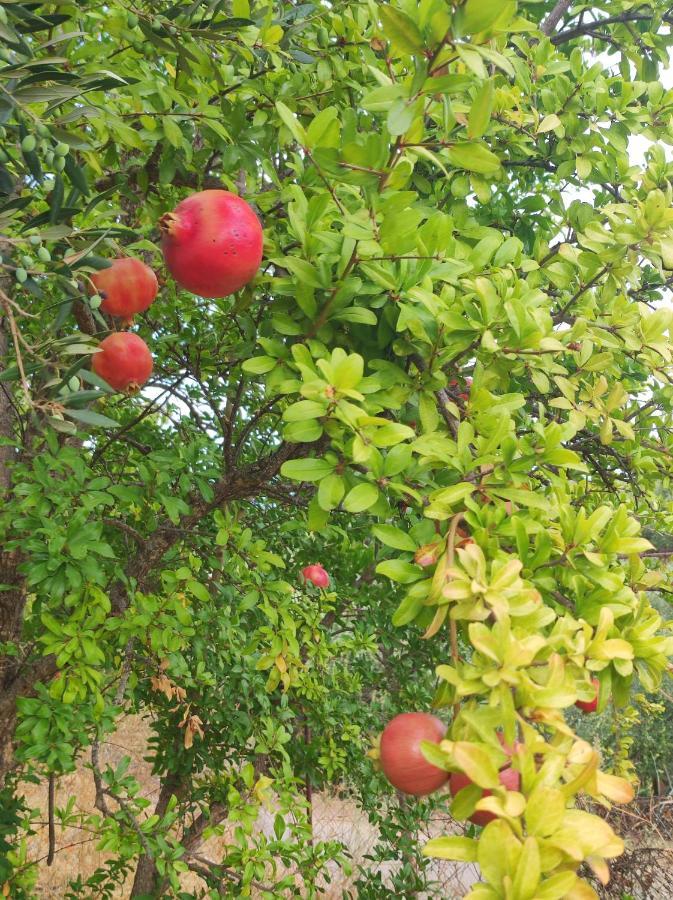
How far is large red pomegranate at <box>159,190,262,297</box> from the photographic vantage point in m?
1.19

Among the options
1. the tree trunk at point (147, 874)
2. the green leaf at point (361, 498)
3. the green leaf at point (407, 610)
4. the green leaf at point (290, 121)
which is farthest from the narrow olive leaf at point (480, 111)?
the tree trunk at point (147, 874)

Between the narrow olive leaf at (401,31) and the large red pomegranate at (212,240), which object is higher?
the narrow olive leaf at (401,31)

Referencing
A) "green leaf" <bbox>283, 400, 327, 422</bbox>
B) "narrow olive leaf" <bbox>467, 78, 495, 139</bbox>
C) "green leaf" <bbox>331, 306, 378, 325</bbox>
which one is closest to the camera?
"narrow olive leaf" <bbox>467, 78, 495, 139</bbox>

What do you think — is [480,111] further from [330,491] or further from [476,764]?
[476,764]

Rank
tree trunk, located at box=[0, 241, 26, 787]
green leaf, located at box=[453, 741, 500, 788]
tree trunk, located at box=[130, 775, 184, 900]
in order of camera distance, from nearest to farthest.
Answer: green leaf, located at box=[453, 741, 500, 788]
tree trunk, located at box=[0, 241, 26, 787]
tree trunk, located at box=[130, 775, 184, 900]

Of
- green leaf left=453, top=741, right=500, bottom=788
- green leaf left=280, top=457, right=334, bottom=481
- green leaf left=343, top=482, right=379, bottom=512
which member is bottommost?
green leaf left=280, top=457, right=334, bottom=481

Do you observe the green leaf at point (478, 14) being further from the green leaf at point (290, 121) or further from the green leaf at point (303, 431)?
the green leaf at point (303, 431)

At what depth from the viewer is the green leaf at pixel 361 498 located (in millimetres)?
1032

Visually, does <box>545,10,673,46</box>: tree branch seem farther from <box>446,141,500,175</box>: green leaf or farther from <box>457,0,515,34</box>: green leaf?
<box>457,0,515,34</box>: green leaf

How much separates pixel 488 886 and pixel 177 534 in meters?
1.56

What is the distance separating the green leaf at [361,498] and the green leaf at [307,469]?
0.25ft

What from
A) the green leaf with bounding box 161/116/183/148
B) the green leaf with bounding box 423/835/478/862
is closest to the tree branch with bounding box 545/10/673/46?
the green leaf with bounding box 161/116/183/148

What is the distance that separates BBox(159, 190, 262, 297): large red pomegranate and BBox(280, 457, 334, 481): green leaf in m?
0.38

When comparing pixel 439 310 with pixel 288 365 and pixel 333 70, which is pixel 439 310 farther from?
pixel 333 70
